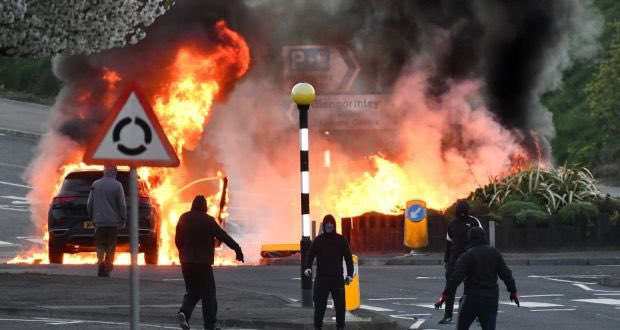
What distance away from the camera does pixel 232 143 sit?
4100 centimetres

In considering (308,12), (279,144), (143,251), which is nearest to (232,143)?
(279,144)

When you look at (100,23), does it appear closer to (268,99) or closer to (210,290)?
(210,290)

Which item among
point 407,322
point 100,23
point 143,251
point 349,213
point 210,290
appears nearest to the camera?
point 210,290

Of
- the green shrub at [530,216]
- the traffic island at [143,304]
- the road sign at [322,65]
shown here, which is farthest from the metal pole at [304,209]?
the road sign at [322,65]

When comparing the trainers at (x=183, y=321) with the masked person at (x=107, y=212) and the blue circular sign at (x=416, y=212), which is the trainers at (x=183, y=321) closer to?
the masked person at (x=107, y=212)

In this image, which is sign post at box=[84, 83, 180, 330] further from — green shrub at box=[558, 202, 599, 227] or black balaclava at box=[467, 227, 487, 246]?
green shrub at box=[558, 202, 599, 227]

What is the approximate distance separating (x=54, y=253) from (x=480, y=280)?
14346 millimetres

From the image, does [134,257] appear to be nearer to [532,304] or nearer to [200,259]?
[200,259]

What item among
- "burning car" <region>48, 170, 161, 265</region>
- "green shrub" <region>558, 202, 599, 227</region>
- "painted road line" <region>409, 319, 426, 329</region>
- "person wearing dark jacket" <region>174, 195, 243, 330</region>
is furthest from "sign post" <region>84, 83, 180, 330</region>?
"green shrub" <region>558, 202, 599, 227</region>

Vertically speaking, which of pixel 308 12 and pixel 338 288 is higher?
pixel 308 12

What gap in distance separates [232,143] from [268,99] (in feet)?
5.43

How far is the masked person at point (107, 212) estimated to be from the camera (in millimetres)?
24078

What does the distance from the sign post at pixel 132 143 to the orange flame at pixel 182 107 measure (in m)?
18.4

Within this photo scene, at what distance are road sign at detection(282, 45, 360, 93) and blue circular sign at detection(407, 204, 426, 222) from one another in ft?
24.0
